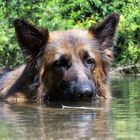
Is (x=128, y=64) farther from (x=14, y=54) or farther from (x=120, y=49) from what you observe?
(x=14, y=54)

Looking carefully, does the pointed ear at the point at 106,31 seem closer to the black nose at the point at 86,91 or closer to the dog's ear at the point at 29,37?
the dog's ear at the point at 29,37

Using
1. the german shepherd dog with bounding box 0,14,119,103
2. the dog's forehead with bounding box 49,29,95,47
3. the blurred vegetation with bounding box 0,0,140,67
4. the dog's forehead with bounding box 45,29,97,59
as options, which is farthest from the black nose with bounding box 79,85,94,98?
the blurred vegetation with bounding box 0,0,140,67

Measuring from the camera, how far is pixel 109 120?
17.1ft

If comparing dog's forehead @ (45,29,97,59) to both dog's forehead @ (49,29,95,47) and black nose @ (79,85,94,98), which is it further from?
black nose @ (79,85,94,98)

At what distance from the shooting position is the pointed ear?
8.44 metres

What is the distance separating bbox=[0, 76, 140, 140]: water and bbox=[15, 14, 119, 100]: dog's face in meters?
0.33

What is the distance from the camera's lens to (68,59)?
7.60m

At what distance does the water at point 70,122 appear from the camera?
4125 mm

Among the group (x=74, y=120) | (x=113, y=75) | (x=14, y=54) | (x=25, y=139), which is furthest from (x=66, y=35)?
(x=113, y=75)

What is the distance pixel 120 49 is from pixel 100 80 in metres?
10.9

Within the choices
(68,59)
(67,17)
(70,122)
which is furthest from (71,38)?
(67,17)

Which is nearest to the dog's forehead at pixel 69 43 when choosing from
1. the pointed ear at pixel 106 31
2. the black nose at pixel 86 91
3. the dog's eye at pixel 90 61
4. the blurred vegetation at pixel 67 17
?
the dog's eye at pixel 90 61

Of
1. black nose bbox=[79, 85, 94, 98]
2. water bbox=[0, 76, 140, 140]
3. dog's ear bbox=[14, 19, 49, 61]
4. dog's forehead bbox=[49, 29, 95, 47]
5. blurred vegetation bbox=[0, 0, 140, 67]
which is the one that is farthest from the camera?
blurred vegetation bbox=[0, 0, 140, 67]

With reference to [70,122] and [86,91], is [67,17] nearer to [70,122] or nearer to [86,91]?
[86,91]
